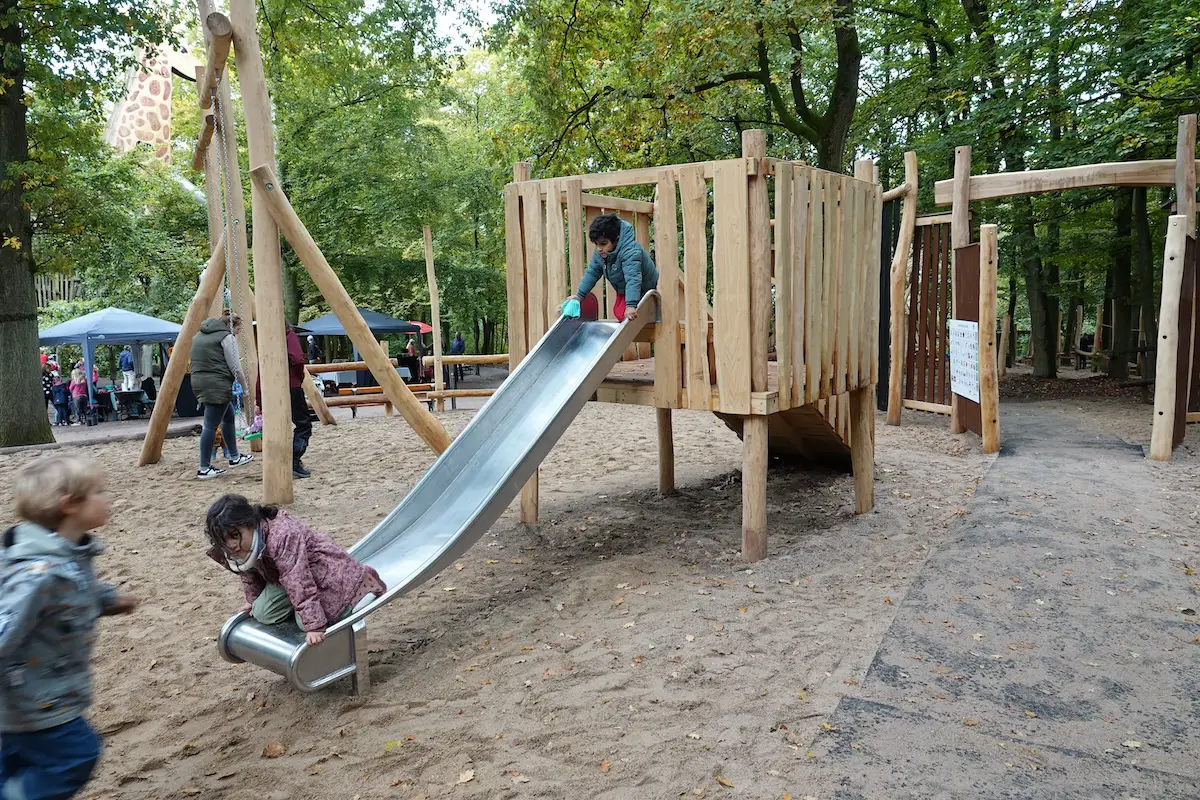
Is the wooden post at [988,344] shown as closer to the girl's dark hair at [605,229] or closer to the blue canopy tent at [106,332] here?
the girl's dark hair at [605,229]

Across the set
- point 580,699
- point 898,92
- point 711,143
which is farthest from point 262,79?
point 898,92

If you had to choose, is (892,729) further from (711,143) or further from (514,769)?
(711,143)

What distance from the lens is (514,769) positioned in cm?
300

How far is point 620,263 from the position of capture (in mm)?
5520

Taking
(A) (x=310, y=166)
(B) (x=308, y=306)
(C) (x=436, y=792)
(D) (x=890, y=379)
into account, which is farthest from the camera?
(B) (x=308, y=306)

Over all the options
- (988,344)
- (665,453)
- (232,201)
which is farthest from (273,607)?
(988,344)

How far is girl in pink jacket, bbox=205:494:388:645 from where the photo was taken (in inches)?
127

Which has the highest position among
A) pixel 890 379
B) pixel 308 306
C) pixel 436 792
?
pixel 308 306

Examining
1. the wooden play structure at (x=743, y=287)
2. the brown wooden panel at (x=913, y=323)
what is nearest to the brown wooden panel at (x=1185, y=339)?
the brown wooden panel at (x=913, y=323)

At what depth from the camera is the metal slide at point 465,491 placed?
3.56 metres

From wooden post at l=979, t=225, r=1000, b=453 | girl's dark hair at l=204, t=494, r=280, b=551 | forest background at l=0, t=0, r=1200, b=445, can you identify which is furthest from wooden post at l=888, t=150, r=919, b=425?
girl's dark hair at l=204, t=494, r=280, b=551

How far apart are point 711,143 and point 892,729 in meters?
14.4

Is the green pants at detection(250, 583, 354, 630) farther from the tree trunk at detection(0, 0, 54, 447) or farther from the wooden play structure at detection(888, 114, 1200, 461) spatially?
the tree trunk at detection(0, 0, 54, 447)

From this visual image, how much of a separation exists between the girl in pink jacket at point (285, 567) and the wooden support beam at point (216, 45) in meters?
4.55
